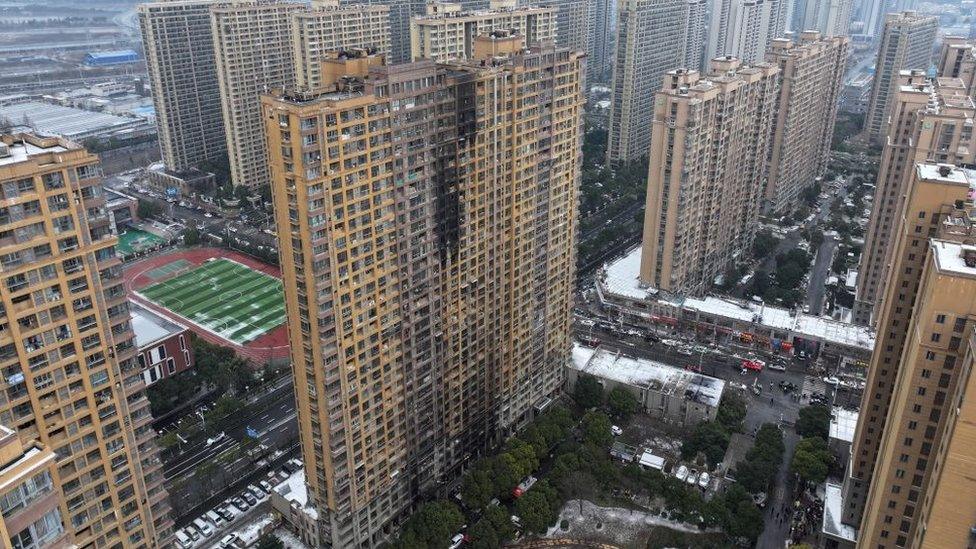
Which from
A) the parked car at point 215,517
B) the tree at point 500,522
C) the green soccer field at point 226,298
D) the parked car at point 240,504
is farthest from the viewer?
the green soccer field at point 226,298

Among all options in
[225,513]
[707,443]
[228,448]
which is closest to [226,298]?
[228,448]

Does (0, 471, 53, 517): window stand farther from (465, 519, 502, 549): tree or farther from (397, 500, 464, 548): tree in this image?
(465, 519, 502, 549): tree

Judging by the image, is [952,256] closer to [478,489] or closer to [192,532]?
[478,489]

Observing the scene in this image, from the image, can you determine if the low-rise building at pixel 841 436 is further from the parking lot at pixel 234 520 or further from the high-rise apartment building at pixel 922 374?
the parking lot at pixel 234 520

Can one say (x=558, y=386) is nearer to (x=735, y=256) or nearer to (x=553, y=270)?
(x=553, y=270)

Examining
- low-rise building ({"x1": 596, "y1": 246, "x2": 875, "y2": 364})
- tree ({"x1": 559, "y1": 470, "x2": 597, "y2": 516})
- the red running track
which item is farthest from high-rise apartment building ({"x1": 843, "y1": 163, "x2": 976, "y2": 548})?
the red running track

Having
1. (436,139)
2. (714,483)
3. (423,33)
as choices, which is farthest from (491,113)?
(423,33)

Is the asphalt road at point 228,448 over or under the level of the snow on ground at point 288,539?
under

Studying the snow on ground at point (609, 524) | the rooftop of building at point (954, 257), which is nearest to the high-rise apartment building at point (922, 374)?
the rooftop of building at point (954, 257)
